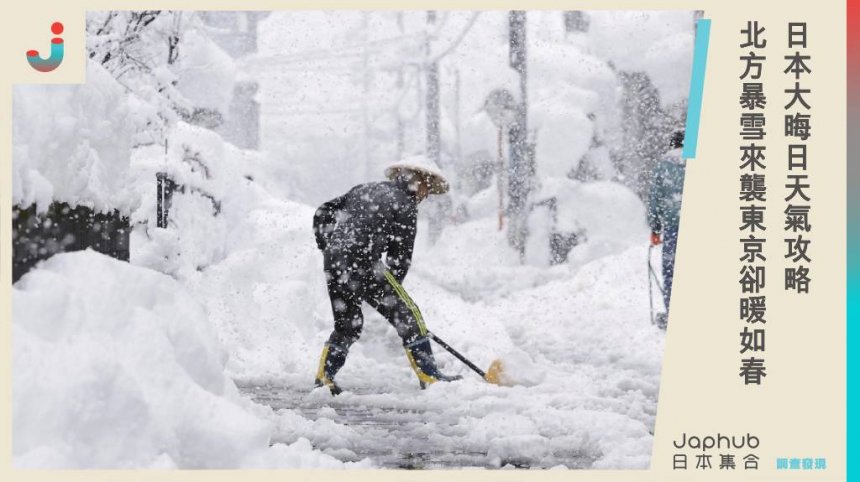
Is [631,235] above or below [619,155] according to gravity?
below

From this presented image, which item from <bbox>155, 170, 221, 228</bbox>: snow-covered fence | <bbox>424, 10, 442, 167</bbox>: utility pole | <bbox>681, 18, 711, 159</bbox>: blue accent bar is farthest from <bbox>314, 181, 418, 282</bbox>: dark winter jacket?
<bbox>424, 10, 442, 167</bbox>: utility pole

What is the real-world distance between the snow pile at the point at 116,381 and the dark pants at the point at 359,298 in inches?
82.2

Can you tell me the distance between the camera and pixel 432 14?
27.6 m

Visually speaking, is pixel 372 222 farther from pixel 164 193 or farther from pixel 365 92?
pixel 365 92

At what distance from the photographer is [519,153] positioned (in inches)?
813

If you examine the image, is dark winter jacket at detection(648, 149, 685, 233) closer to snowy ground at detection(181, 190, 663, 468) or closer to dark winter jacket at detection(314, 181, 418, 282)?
snowy ground at detection(181, 190, 663, 468)

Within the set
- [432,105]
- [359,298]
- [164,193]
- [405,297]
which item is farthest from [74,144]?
[432,105]

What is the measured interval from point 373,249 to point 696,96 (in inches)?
89.3

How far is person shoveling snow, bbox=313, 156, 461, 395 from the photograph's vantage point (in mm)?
6059

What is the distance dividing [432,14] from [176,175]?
64.4 ft

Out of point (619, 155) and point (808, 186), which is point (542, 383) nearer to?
point (808, 186)

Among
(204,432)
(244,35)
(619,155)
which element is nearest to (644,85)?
(619,155)

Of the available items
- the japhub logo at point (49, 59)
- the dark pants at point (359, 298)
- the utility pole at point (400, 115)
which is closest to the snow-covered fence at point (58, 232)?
the japhub logo at point (49, 59)

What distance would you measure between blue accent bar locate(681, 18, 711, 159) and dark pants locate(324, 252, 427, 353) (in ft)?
7.23
